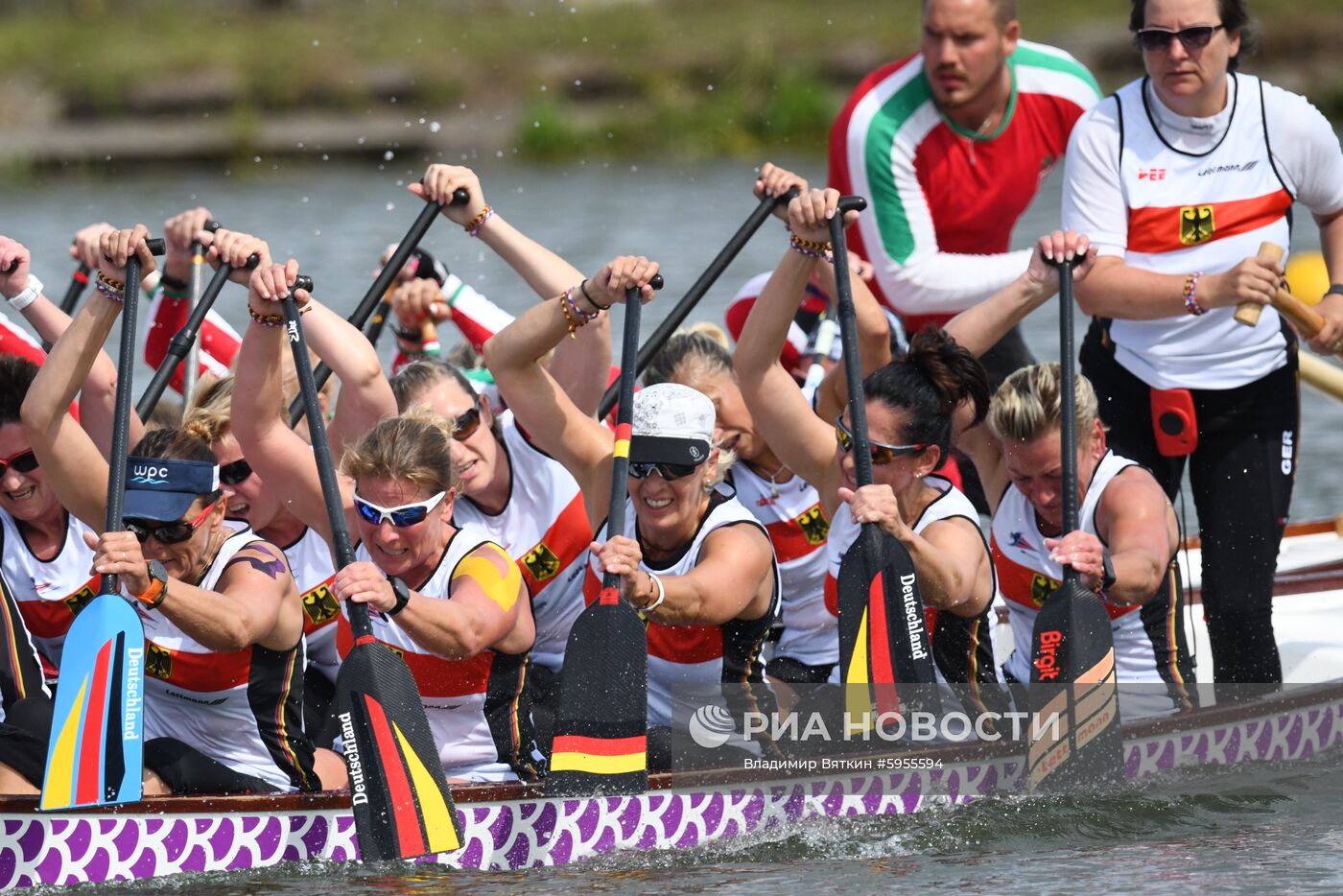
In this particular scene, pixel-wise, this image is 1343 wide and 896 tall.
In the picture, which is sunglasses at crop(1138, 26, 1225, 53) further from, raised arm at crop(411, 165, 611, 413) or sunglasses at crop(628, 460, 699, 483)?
sunglasses at crop(628, 460, 699, 483)

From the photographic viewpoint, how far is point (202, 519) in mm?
4148

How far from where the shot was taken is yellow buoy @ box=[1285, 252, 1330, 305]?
666cm

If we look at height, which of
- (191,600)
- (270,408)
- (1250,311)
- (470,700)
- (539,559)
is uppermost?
(1250,311)

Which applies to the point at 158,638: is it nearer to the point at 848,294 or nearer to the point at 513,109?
the point at 848,294

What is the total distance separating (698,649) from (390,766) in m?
0.78

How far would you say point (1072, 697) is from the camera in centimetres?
458

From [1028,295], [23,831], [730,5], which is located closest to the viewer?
[23,831]

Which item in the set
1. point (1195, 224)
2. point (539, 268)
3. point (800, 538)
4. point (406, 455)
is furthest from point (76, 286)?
point (1195, 224)

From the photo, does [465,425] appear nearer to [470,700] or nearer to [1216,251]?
[470,700]

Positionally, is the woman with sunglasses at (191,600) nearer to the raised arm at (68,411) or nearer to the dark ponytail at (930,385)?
the raised arm at (68,411)

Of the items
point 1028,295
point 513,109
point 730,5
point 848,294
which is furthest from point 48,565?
point 730,5

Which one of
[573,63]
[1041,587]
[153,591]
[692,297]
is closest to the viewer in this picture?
[153,591]

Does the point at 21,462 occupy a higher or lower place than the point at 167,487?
higher

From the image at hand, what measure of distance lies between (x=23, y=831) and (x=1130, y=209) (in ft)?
9.79
